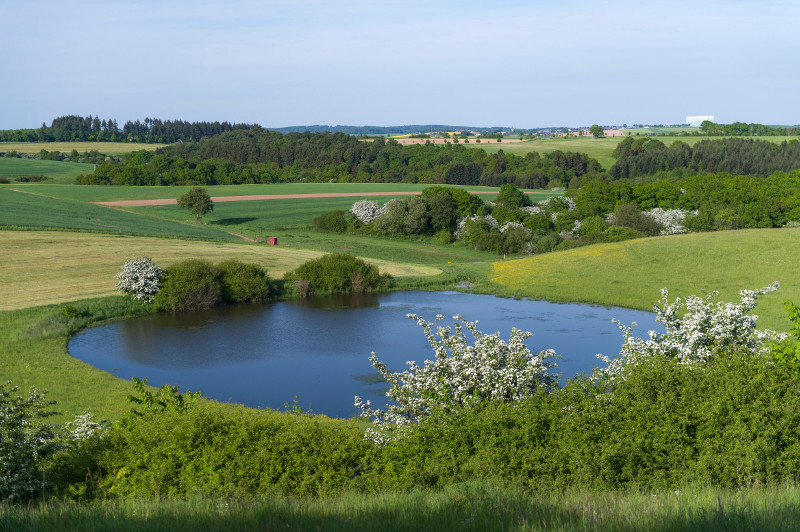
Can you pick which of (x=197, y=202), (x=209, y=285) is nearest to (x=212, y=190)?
(x=197, y=202)

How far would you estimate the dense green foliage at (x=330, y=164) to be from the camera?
11712 cm

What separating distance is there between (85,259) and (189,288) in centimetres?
1183

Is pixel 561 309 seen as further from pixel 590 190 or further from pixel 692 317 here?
pixel 590 190

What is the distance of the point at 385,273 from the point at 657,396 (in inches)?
1508

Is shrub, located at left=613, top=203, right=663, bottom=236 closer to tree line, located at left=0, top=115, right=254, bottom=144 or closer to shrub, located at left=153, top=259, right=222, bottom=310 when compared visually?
shrub, located at left=153, top=259, right=222, bottom=310

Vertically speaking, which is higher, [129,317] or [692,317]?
[692,317]

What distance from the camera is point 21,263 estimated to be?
148ft

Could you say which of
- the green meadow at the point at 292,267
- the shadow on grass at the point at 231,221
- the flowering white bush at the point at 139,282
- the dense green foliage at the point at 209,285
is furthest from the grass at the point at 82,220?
the flowering white bush at the point at 139,282

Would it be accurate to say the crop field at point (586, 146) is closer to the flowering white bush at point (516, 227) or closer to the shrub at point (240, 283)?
the flowering white bush at point (516, 227)

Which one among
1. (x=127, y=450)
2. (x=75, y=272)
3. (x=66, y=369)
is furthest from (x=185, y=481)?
(x=75, y=272)

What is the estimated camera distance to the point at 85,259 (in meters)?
47.8

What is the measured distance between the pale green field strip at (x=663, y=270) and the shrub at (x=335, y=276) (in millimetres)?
9264

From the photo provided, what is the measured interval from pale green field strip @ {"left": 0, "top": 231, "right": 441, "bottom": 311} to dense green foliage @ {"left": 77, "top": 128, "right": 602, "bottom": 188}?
58347 millimetres

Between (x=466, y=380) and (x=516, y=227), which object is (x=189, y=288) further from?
(x=516, y=227)
